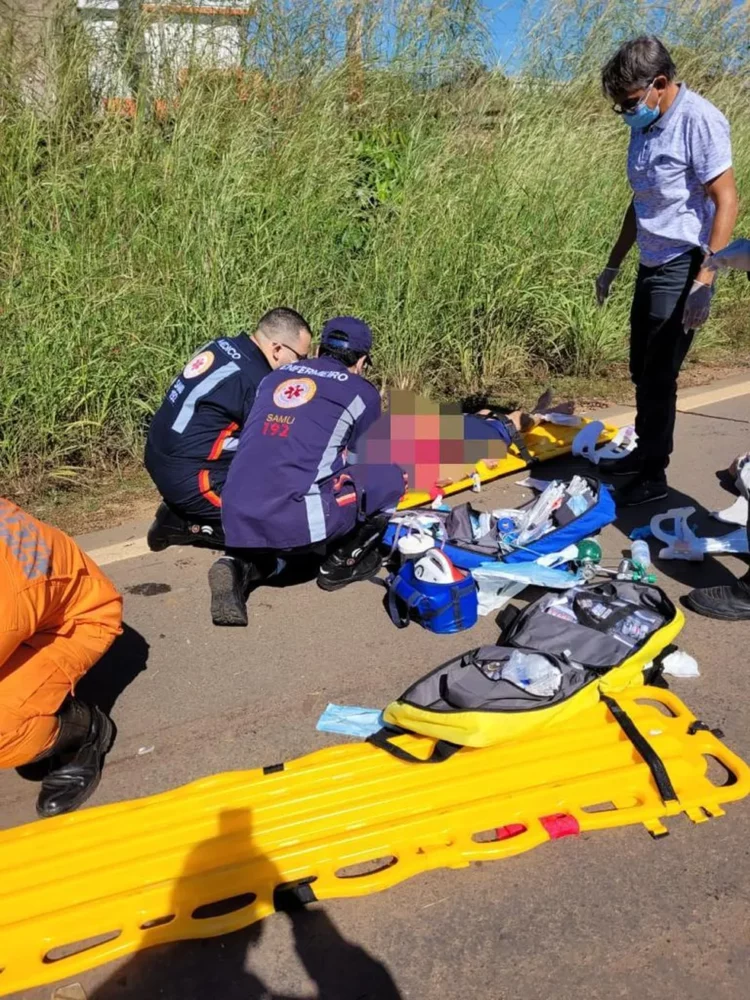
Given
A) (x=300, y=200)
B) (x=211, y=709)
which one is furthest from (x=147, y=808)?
(x=300, y=200)

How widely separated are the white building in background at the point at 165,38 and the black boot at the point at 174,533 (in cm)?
367

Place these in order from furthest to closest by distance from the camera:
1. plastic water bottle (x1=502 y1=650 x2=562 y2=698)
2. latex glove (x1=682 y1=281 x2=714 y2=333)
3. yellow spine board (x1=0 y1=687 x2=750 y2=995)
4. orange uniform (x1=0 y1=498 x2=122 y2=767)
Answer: latex glove (x1=682 y1=281 x2=714 y2=333)
plastic water bottle (x1=502 y1=650 x2=562 y2=698)
orange uniform (x1=0 y1=498 x2=122 y2=767)
yellow spine board (x1=0 y1=687 x2=750 y2=995)

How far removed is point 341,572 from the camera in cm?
388

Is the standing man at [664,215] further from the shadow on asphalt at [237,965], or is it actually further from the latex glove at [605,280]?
the shadow on asphalt at [237,965]

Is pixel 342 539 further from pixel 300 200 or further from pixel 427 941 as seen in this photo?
pixel 300 200

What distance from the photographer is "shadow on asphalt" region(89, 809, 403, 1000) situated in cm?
197

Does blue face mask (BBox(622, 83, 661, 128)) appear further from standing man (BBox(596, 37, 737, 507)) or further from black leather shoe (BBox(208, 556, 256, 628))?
black leather shoe (BBox(208, 556, 256, 628))

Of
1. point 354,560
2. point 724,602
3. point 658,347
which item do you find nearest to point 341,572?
point 354,560

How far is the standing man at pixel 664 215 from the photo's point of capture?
370cm

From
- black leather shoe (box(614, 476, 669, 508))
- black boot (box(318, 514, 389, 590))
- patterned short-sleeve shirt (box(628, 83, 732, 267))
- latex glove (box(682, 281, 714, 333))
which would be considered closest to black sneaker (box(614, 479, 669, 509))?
black leather shoe (box(614, 476, 669, 508))

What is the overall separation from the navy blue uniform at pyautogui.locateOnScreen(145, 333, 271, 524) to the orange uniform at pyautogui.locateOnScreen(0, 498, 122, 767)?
4.30 feet

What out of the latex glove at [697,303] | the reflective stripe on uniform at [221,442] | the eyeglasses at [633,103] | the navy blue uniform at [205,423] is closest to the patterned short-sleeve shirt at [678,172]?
the eyeglasses at [633,103]

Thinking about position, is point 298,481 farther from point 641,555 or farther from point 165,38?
point 165,38

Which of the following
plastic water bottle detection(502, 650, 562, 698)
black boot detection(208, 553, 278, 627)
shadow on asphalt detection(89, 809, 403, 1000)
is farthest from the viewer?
black boot detection(208, 553, 278, 627)
